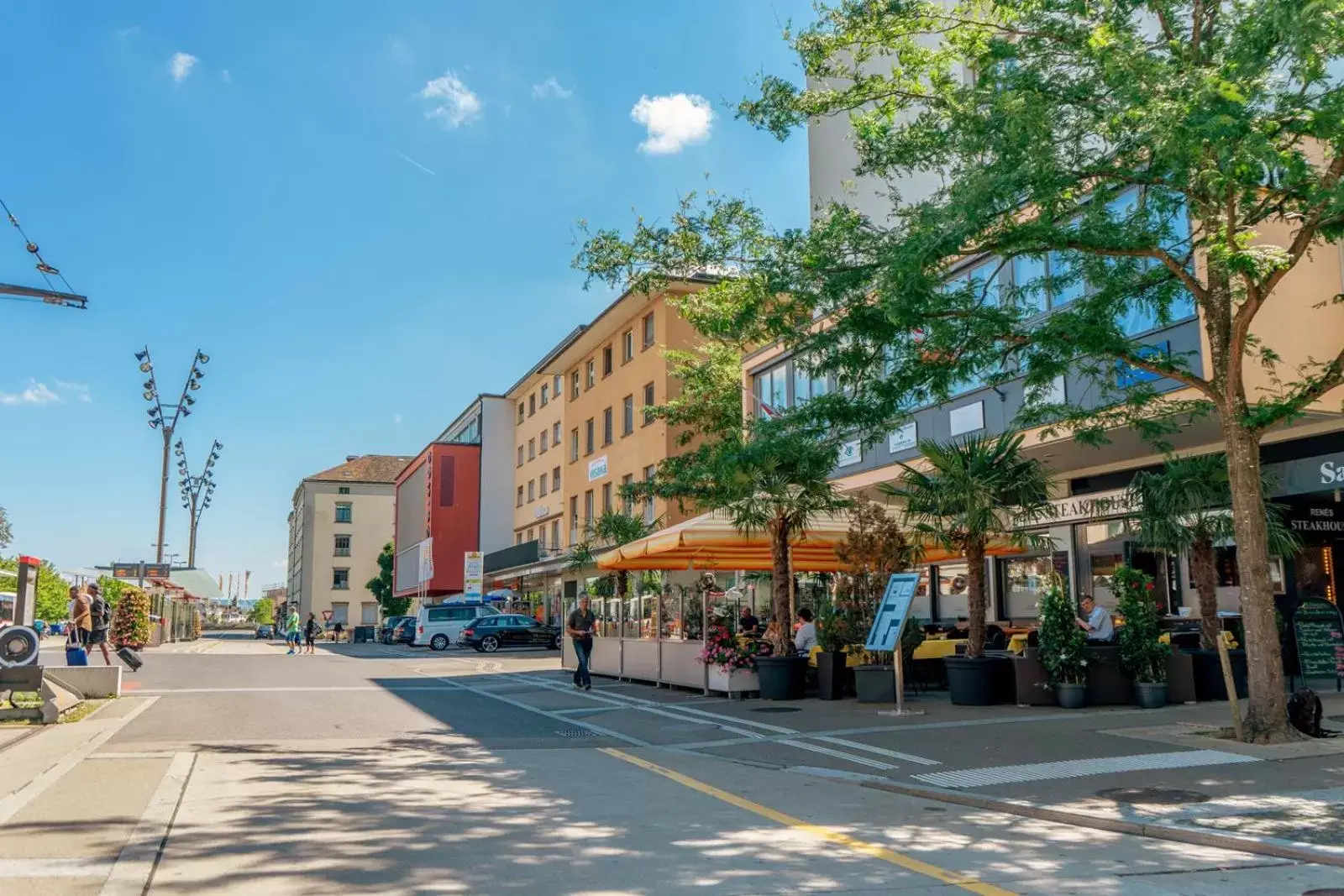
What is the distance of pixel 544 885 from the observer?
19.0 ft

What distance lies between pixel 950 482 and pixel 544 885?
10.5 metres

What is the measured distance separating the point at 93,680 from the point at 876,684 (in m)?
11.7

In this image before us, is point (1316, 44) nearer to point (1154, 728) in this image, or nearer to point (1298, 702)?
point (1298, 702)

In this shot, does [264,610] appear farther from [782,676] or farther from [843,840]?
[843,840]

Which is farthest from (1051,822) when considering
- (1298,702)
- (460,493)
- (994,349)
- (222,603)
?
(222,603)

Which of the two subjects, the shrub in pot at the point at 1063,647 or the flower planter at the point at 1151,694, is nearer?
the flower planter at the point at 1151,694

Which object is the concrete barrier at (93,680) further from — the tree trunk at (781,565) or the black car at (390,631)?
the black car at (390,631)

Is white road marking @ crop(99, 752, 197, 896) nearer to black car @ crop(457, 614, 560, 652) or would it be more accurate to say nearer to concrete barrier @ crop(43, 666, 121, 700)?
concrete barrier @ crop(43, 666, 121, 700)

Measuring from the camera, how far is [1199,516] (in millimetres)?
16188

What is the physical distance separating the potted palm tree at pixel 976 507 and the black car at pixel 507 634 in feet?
95.9

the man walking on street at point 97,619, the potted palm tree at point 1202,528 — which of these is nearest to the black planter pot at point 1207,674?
the potted palm tree at point 1202,528

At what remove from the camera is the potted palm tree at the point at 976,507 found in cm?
1496

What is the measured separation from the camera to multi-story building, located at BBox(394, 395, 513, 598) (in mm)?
69250

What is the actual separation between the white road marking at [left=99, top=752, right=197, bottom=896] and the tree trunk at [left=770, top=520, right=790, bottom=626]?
991 centimetres
